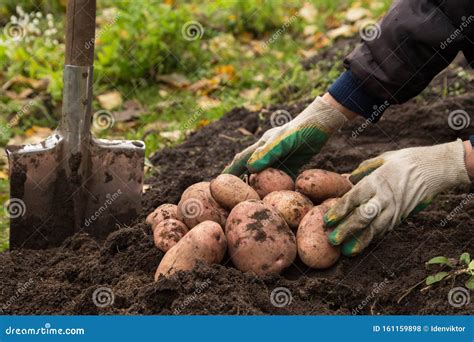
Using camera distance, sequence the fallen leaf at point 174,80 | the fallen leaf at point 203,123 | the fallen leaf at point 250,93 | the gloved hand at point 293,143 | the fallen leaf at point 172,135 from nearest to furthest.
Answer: the gloved hand at point 293,143, the fallen leaf at point 172,135, the fallen leaf at point 203,123, the fallen leaf at point 250,93, the fallen leaf at point 174,80

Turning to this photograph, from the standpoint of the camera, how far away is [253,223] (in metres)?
2.95

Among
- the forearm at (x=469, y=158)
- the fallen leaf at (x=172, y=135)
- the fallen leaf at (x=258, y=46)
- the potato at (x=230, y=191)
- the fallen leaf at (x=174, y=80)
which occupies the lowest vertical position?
the fallen leaf at (x=174, y=80)

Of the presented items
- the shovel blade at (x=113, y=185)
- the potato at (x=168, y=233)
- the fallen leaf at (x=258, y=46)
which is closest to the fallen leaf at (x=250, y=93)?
the fallen leaf at (x=258, y=46)

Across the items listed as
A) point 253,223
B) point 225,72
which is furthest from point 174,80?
point 253,223

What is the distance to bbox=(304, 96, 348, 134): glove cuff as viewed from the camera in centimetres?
348

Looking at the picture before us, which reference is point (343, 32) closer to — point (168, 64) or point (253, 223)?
point (168, 64)

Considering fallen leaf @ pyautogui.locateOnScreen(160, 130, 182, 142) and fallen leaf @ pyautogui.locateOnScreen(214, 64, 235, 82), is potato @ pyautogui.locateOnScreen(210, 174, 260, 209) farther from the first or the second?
fallen leaf @ pyautogui.locateOnScreen(214, 64, 235, 82)

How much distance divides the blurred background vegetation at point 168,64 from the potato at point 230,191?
178cm

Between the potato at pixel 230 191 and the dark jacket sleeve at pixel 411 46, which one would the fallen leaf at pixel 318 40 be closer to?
the dark jacket sleeve at pixel 411 46

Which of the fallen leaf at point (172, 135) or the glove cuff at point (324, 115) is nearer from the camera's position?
the glove cuff at point (324, 115)

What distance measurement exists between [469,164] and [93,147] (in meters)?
1.60

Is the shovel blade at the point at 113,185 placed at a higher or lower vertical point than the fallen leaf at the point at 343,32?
lower

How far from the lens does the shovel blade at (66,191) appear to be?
341cm

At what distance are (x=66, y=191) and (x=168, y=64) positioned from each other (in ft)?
8.99
